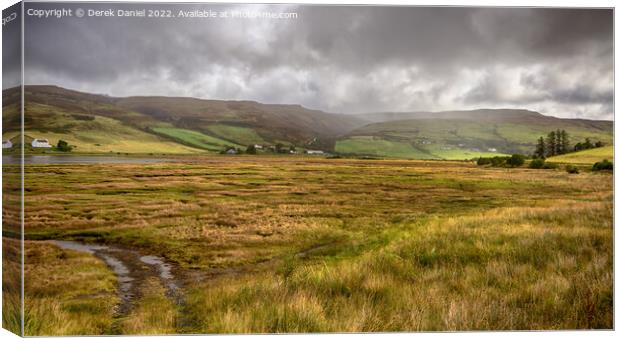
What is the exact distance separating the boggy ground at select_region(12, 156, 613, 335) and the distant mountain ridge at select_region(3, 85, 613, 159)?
38cm

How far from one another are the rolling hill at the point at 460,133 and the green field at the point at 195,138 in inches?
81.6

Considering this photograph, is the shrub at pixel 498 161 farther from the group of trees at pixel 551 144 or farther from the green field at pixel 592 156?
the green field at pixel 592 156

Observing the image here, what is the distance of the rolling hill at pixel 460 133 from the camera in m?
10.0

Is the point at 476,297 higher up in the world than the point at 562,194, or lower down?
lower down

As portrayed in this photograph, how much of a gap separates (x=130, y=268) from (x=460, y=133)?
19.8 feet

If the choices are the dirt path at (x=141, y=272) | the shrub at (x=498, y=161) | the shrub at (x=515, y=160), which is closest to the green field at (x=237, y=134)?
the dirt path at (x=141, y=272)

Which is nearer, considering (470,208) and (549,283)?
(549,283)

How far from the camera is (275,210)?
9.43m

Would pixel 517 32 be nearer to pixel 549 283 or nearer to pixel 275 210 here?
pixel 549 283

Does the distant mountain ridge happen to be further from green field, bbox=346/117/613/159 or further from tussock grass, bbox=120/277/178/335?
tussock grass, bbox=120/277/178/335

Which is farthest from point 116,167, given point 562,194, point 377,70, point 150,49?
point 562,194

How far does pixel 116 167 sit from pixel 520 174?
6.82 metres

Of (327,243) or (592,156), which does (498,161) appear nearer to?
(592,156)

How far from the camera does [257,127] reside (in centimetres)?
991
